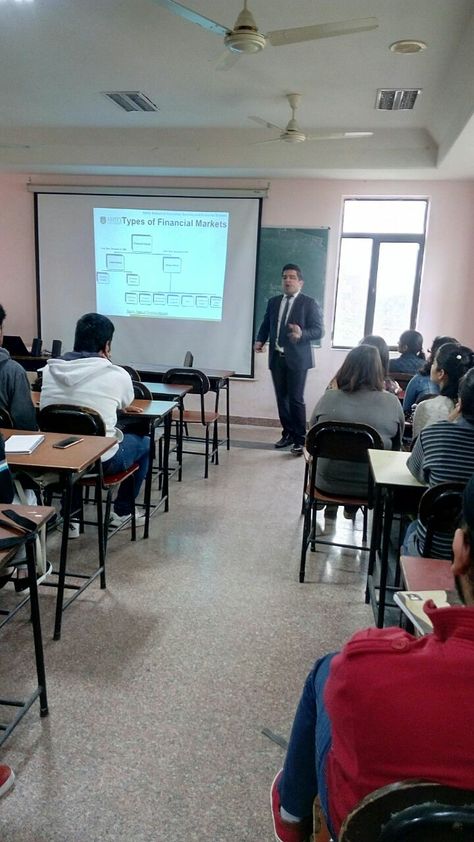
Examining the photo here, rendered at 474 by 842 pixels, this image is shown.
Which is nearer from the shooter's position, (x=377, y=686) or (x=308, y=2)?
(x=377, y=686)

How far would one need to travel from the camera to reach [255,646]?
7.32ft

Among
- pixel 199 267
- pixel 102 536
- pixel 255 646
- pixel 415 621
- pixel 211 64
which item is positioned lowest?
pixel 255 646

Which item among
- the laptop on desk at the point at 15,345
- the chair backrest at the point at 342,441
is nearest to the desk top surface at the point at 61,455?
the chair backrest at the point at 342,441

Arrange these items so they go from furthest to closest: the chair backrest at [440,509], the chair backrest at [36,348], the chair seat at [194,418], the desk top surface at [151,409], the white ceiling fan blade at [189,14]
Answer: the chair backrest at [36,348], the chair seat at [194,418], the desk top surface at [151,409], the white ceiling fan blade at [189,14], the chair backrest at [440,509]

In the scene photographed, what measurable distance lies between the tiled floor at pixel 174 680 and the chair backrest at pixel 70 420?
28.4 inches

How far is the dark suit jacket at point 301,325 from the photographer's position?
5.37 m

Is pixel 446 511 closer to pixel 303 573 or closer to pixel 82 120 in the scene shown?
pixel 303 573

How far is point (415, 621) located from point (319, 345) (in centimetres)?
505

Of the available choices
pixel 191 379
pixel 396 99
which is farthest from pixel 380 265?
pixel 191 379

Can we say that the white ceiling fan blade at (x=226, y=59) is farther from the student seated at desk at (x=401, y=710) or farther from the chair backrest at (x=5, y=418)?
the student seated at desk at (x=401, y=710)

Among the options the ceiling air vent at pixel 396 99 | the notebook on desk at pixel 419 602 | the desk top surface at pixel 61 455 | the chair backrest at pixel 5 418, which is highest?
the ceiling air vent at pixel 396 99

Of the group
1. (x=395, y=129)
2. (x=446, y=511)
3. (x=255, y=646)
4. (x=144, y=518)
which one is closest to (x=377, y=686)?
(x=446, y=511)

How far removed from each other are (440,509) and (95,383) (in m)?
1.77

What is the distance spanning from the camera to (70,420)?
8.87ft
